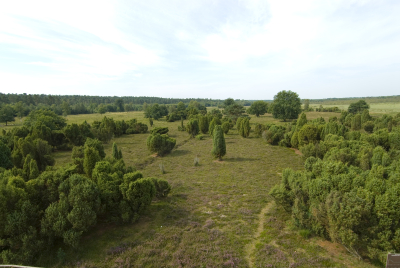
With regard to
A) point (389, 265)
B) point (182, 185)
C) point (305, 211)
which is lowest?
point (182, 185)

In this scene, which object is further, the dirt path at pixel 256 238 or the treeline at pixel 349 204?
the dirt path at pixel 256 238

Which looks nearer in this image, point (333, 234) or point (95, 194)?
point (333, 234)

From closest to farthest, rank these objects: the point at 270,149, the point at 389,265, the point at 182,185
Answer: the point at 389,265
the point at 182,185
the point at 270,149

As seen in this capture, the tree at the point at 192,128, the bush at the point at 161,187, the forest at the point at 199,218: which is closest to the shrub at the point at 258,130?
the tree at the point at 192,128

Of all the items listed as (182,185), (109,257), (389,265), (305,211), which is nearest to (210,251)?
(109,257)

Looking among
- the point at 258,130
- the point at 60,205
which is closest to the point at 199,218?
the point at 60,205

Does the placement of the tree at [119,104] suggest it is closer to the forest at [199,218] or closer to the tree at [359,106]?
the tree at [359,106]

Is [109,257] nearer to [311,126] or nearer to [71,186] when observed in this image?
[71,186]

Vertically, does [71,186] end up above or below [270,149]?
above

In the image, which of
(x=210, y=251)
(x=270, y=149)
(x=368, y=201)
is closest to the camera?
(x=368, y=201)
